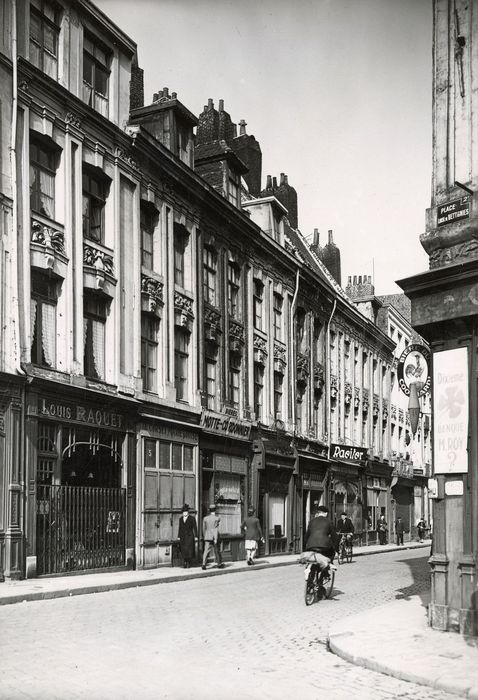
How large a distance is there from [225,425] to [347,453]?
1304cm

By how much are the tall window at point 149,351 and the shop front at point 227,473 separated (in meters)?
2.63

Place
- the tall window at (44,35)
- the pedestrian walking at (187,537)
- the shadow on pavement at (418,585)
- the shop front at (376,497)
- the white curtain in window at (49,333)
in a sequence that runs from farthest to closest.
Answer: the shop front at (376,497), the pedestrian walking at (187,537), the tall window at (44,35), the white curtain in window at (49,333), the shadow on pavement at (418,585)

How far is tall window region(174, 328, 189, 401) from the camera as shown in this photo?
2431 cm

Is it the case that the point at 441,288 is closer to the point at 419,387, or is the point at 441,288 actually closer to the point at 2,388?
the point at 419,387

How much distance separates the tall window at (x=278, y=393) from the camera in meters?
32.0

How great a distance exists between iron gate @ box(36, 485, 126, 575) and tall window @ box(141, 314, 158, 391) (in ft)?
10.8

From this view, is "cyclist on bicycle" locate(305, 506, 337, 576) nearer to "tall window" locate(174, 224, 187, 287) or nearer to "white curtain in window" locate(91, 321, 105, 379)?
"white curtain in window" locate(91, 321, 105, 379)

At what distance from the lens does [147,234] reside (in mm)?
23234

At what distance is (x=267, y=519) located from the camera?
29750mm

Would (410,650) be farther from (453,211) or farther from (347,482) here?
(347,482)

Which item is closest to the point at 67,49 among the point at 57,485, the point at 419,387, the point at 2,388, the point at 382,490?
the point at 2,388

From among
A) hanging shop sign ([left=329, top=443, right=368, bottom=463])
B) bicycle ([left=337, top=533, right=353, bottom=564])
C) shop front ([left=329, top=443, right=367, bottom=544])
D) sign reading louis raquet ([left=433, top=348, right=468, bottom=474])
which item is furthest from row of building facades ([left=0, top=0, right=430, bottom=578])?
→ sign reading louis raquet ([left=433, top=348, right=468, bottom=474])

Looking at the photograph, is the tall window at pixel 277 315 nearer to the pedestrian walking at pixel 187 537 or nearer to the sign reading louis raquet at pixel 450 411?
the pedestrian walking at pixel 187 537

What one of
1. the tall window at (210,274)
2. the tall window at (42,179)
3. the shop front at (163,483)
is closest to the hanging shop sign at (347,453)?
the tall window at (210,274)
